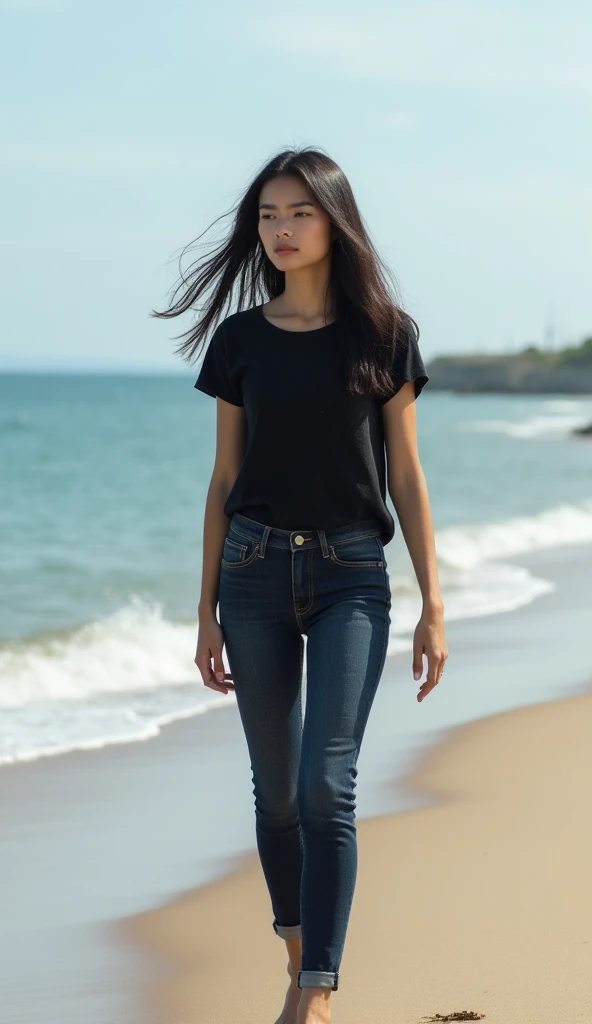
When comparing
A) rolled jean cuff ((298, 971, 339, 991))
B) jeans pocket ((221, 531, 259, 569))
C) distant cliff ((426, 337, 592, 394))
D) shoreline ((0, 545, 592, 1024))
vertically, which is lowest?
distant cliff ((426, 337, 592, 394))

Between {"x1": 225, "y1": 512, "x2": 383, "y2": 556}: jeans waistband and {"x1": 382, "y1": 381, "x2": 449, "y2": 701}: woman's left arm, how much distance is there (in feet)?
0.31

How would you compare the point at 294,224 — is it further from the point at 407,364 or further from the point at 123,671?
the point at 123,671

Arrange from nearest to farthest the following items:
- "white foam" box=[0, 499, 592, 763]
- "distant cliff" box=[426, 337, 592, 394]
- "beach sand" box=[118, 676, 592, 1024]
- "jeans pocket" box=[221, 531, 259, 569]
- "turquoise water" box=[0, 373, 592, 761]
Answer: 1. "jeans pocket" box=[221, 531, 259, 569]
2. "beach sand" box=[118, 676, 592, 1024]
3. "white foam" box=[0, 499, 592, 763]
4. "turquoise water" box=[0, 373, 592, 761]
5. "distant cliff" box=[426, 337, 592, 394]

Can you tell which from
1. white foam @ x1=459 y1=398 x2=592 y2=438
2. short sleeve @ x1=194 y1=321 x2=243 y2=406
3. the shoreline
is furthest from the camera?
white foam @ x1=459 y1=398 x2=592 y2=438

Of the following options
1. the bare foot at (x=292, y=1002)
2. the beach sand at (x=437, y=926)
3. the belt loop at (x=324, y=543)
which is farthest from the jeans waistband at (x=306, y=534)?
the beach sand at (x=437, y=926)

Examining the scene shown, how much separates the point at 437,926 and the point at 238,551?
1.43m

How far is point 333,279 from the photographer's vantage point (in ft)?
10.3

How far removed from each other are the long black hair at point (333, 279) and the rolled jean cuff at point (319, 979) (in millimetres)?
1234

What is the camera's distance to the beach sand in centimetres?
334

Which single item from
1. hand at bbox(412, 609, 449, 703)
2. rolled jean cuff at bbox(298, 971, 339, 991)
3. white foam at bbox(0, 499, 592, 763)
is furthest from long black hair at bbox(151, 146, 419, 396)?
white foam at bbox(0, 499, 592, 763)

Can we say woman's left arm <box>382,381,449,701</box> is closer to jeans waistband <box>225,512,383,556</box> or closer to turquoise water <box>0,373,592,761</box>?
jeans waistband <box>225,512,383,556</box>

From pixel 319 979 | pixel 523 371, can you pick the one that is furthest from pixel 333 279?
pixel 523 371

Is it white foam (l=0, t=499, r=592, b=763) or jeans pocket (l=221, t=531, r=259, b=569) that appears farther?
white foam (l=0, t=499, r=592, b=763)

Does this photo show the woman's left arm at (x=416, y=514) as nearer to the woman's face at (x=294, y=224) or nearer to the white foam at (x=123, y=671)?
the woman's face at (x=294, y=224)
